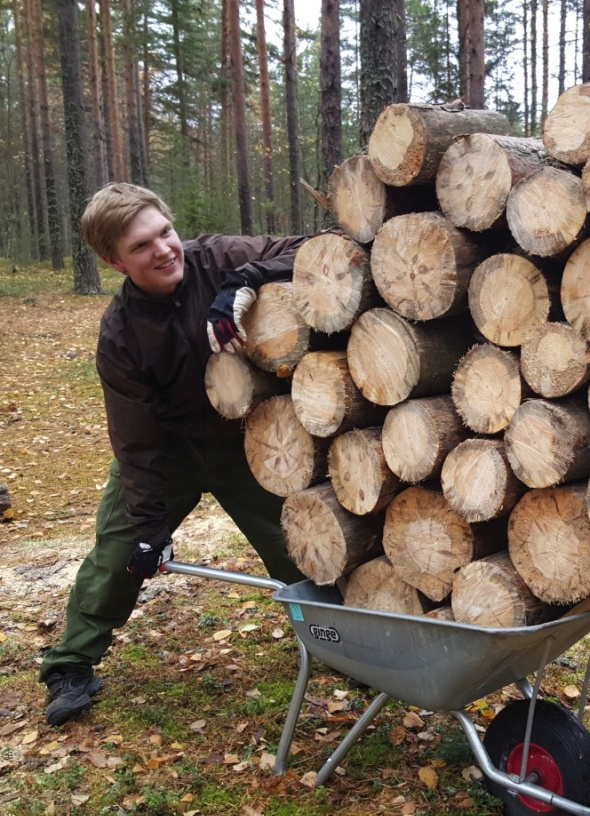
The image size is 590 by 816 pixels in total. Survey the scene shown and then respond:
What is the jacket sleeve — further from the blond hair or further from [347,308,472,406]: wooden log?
[347,308,472,406]: wooden log

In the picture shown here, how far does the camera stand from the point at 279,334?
2572 mm

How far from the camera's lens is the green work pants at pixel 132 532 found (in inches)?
125

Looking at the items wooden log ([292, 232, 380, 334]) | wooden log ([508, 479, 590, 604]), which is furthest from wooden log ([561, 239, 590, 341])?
wooden log ([292, 232, 380, 334])

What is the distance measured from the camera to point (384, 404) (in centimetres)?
233

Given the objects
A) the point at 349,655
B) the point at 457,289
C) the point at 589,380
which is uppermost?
the point at 457,289

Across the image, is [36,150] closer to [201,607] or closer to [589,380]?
[201,607]

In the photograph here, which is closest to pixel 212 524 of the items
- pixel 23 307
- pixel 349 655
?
pixel 349 655

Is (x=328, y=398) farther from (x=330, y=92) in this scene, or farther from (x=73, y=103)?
(x=73, y=103)

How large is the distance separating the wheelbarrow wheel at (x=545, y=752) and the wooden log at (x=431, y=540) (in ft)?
1.42

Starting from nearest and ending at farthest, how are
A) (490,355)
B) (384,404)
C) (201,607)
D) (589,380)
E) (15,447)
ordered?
(589,380) → (490,355) → (384,404) → (201,607) → (15,447)

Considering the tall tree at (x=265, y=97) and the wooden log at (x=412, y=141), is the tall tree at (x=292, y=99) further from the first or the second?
the wooden log at (x=412, y=141)

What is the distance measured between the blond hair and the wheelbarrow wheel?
2.06 meters

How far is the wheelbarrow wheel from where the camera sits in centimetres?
216

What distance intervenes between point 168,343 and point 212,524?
113 inches
